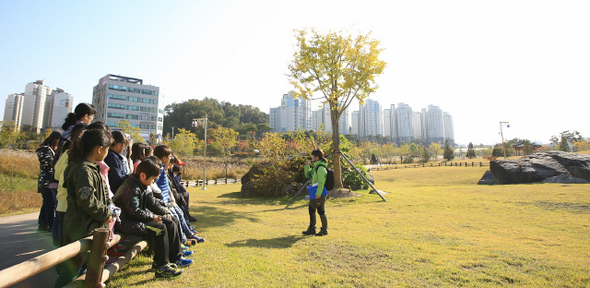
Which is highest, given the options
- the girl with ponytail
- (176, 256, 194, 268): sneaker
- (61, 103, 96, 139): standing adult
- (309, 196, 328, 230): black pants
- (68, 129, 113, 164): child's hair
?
(61, 103, 96, 139): standing adult

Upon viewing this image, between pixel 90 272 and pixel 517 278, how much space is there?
465 cm

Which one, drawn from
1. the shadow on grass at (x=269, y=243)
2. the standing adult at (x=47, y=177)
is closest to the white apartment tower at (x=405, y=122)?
the shadow on grass at (x=269, y=243)

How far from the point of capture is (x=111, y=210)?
301 cm

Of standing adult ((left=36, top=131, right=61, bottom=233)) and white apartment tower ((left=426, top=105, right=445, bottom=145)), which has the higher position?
white apartment tower ((left=426, top=105, right=445, bottom=145))

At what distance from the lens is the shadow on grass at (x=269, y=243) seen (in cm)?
484

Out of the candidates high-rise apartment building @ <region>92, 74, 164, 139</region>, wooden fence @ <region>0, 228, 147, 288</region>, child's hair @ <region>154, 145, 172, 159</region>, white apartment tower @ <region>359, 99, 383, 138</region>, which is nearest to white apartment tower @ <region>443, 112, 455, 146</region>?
white apartment tower @ <region>359, 99, 383, 138</region>

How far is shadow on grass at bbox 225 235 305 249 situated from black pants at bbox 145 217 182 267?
132cm

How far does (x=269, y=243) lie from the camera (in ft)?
16.5

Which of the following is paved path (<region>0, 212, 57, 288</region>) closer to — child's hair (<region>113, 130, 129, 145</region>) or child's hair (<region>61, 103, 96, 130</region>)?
child's hair (<region>113, 130, 129, 145</region>)

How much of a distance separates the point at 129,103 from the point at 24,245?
71996 mm

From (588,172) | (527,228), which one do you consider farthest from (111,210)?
(588,172)

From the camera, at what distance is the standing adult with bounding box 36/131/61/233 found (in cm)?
504

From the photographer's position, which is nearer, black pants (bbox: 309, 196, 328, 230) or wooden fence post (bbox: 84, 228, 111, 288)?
wooden fence post (bbox: 84, 228, 111, 288)

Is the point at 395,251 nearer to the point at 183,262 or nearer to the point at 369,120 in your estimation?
the point at 183,262
